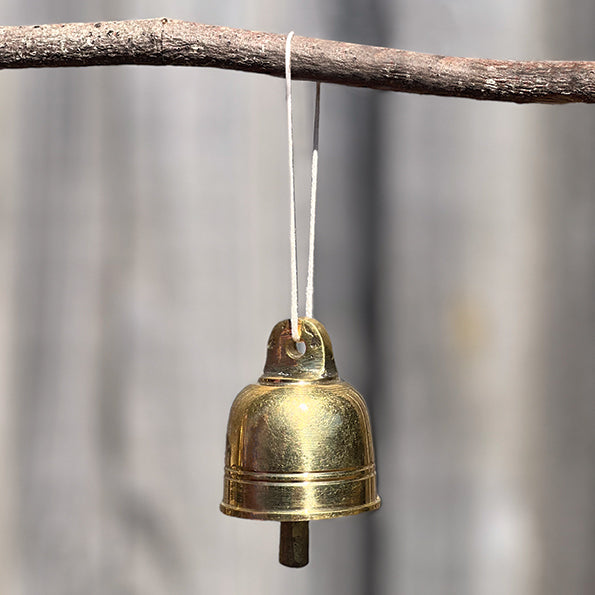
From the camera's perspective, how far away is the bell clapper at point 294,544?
78cm

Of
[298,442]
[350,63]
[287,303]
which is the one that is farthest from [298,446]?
[287,303]

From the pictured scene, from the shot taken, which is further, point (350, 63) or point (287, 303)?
point (287, 303)

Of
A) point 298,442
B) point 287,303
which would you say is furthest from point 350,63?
point 287,303

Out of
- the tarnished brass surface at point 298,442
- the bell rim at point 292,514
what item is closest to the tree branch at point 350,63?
the tarnished brass surface at point 298,442

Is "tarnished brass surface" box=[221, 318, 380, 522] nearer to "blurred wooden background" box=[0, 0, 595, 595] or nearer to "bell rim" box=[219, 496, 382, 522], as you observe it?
"bell rim" box=[219, 496, 382, 522]

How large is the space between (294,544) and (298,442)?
0.10 meters

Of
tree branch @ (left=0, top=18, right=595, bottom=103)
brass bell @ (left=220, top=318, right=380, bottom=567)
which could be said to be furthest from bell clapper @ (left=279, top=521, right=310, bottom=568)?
tree branch @ (left=0, top=18, right=595, bottom=103)

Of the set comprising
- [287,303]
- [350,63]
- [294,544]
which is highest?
[350,63]

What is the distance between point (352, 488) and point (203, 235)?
0.58 metres

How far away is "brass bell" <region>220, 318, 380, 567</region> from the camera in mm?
758

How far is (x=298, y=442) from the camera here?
759 mm

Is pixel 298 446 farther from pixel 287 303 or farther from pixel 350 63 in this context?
pixel 287 303

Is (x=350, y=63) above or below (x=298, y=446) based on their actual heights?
above

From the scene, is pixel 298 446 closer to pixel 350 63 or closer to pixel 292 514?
pixel 292 514
